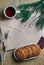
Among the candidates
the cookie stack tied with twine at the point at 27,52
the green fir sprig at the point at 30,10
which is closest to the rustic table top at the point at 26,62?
the cookie stack tied with twine at the point at 27,52

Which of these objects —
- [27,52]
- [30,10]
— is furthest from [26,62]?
[30,10]

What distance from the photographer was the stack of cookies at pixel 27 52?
121 centimetres

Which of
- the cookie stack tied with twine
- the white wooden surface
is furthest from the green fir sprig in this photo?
the cookie stack tied with twine

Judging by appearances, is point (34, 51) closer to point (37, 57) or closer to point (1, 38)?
point (37, 57)

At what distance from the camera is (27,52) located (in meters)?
1.21

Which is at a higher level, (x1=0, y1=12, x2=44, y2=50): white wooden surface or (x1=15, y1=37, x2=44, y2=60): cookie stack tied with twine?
(x1=0, y1=12, x2=44, y2=50): white wooden surface

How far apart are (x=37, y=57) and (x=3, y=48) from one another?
21 cm

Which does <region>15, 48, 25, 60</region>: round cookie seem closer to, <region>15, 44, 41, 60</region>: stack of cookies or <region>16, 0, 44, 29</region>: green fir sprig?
<region>15, 44, 41, 60</region>: stack of cookies

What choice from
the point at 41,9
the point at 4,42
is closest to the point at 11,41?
the point at 4,42

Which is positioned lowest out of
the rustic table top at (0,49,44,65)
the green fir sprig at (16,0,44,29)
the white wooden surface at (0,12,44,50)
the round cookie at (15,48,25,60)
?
the rustic table top at (0,49,44,65)

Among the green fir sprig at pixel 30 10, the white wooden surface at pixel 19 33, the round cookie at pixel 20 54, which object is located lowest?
the round cookie at pixel 20 54

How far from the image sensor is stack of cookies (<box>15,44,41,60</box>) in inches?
47.5

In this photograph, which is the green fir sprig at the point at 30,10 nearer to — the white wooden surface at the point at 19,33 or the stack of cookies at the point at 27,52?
the white wooden surface at the point at 19,33

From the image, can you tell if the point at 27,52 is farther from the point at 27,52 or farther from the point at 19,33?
the point at 19,33
